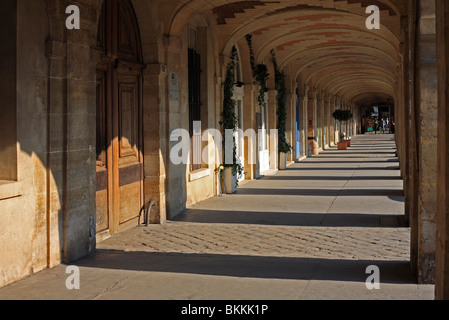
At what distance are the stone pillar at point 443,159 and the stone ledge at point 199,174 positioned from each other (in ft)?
22.4

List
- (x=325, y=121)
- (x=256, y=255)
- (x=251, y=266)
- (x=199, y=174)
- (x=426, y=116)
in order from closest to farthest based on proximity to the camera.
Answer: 1. (x=426, y=116)
2. (x=251, y=266)
3. (x=256, y=255)
4. (x=199, y=174)
5. (x=325, y=121)

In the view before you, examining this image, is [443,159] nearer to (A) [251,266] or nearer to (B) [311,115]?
(A) [251,266]

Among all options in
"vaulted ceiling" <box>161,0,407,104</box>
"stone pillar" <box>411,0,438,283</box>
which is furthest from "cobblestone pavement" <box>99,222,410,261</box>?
"vaulted ceiling" <box>161,0,407,104</box>

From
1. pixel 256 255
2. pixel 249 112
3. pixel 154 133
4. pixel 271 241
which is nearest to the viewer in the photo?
pixel 256 255

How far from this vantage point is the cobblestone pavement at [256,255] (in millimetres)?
4781

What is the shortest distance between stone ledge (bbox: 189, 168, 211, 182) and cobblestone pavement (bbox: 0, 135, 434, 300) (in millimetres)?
484

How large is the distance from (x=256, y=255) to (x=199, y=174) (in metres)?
4.17

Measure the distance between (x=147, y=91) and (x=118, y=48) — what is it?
86 centimetres

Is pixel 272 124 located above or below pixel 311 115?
below

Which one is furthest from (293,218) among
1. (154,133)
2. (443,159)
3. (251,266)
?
(443,159)

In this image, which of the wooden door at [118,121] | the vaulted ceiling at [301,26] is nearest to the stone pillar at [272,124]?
the vaulted ceiling at [301,26]

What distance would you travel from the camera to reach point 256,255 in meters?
6.25
